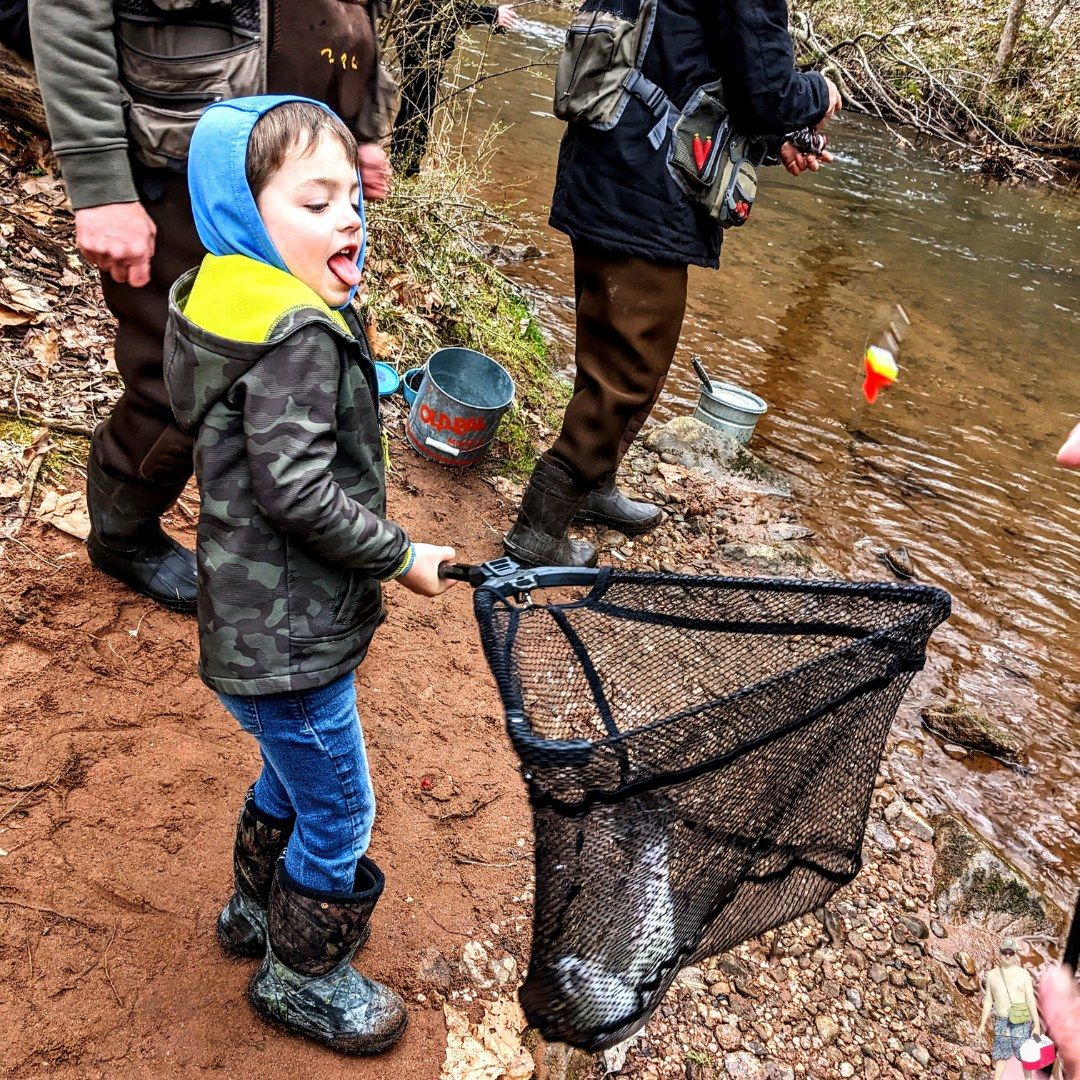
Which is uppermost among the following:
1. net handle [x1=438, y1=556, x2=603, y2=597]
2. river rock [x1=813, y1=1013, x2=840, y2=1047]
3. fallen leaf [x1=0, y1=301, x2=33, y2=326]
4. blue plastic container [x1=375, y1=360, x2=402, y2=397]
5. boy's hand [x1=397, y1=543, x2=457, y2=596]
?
net handle [x1=438, y1=556, x2=603, y2=597]

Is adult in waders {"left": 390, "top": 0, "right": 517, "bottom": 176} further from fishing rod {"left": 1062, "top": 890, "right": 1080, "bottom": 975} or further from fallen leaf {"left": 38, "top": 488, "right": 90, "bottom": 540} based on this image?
fishing rod {"left": 1062, "top": 890, "right": 1080, "bottom": 975}

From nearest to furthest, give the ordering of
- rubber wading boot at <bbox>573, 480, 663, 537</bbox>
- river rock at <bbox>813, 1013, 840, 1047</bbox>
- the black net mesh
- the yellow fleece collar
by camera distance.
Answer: the yellow fleece collar → the black net mesh → river rock at <bbox>813, 1013, 840, 1047</bbox> → rubber wading boot at <bbox>573, 480, 663, 537</bbox>

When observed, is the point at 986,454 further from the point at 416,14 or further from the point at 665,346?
the point at 416,14

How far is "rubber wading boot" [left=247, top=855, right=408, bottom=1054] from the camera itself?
1852 mm

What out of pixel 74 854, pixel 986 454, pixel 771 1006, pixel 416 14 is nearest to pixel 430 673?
pixel 74 854

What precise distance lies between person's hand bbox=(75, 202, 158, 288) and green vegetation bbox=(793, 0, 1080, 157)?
1552cm

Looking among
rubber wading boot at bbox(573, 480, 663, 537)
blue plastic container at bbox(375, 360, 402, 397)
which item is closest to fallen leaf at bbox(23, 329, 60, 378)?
blue plastic container at bbox(375, 360, 402, 397)

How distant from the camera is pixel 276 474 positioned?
150cm

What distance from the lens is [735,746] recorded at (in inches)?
67.9

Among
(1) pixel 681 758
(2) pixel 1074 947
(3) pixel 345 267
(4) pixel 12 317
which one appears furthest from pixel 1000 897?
(4) pixel 12 317

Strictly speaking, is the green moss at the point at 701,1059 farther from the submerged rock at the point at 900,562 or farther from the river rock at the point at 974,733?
the submerged rock at the point at 900,562

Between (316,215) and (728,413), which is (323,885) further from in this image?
(728,413)

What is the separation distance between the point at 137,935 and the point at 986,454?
5.91 meters

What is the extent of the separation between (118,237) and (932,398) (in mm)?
6214
